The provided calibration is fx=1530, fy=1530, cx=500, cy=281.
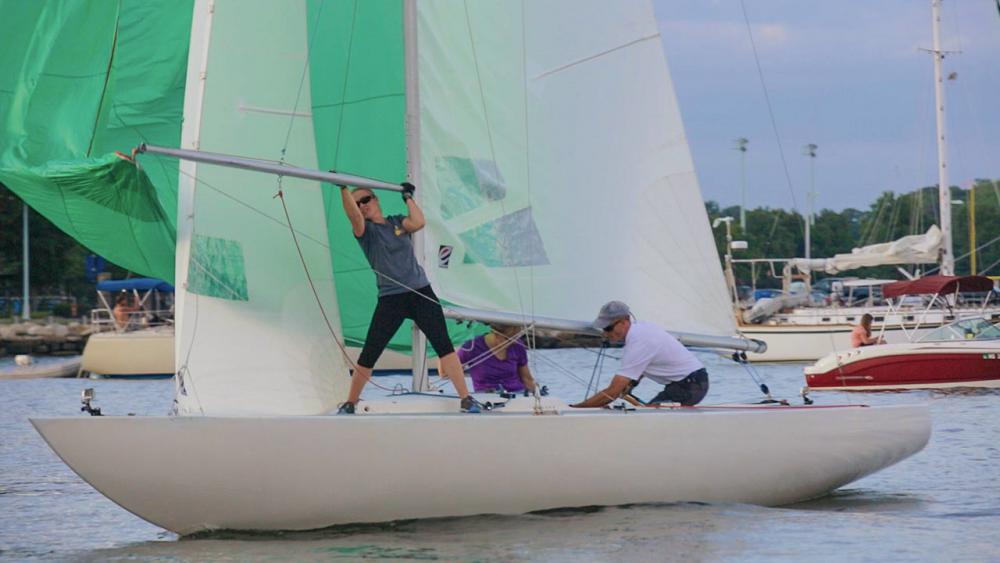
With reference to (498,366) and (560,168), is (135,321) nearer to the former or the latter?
(498,366)

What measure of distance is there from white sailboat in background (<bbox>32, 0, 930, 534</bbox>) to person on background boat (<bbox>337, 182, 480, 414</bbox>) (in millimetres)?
341

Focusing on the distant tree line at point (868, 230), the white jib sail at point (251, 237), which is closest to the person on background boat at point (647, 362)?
the white jib sail at point (251, 237)

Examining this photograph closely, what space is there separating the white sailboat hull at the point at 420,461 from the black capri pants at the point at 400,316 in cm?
79

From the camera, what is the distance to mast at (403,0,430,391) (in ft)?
31.7

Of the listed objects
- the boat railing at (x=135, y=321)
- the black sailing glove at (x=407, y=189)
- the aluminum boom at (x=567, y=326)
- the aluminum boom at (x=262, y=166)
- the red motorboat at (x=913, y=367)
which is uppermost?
the aluminum boom at (x=262, y=166)

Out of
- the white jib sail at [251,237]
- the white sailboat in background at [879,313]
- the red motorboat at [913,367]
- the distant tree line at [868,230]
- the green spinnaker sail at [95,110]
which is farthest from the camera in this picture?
the distant tree line at [868,230]

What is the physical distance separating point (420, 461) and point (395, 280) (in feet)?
3.87

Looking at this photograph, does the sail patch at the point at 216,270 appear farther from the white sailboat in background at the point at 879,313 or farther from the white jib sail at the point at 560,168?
the white sailboat in background at the point at 879,313

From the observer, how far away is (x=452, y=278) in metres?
9.99

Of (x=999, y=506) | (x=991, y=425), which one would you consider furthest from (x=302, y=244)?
(x=991, y=425)

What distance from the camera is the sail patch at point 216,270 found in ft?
29.9

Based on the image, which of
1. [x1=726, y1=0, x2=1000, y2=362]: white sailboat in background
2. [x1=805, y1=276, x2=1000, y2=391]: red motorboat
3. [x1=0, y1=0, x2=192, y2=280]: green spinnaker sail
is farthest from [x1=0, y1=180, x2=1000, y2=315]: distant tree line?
[x1=0, y1=0, x2=192, y2=280]: green spinnaker sail

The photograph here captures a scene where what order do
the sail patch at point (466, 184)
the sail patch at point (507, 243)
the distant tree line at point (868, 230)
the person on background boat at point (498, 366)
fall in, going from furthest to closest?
the distant tree line at point (868, 230) → the person on background boat at point (498, 366) → the sail patch at point (507, 243) → the sail patch at point (466, 184)

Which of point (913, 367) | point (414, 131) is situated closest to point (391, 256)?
point (414, 131)
